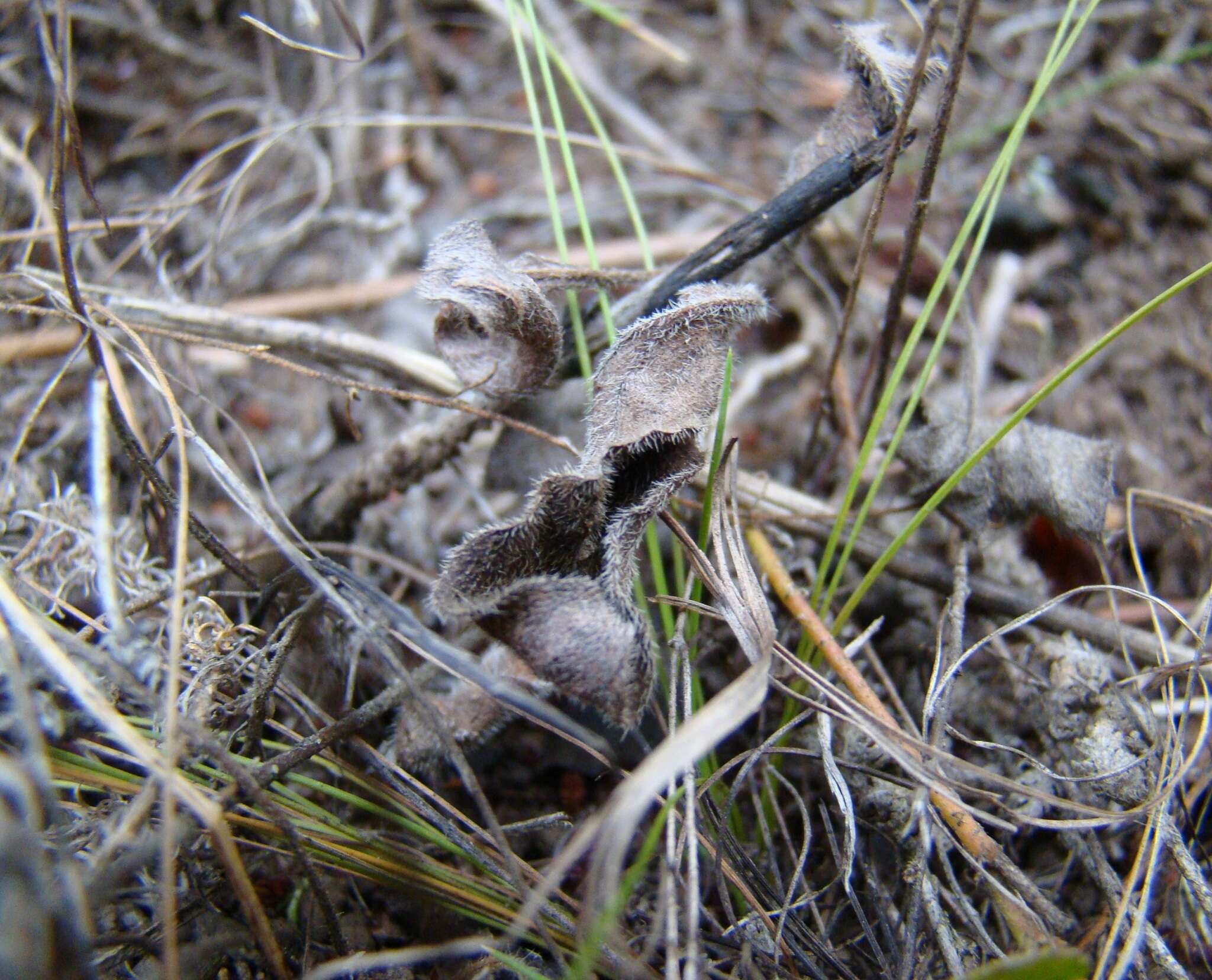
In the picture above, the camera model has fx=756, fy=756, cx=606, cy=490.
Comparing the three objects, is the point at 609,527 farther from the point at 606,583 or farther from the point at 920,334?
the point at 920,334

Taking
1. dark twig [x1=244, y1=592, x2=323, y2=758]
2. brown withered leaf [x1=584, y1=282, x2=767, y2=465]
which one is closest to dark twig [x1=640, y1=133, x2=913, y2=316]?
brown withered leaf [x1=584, y1=282, x2=767, y2=465]

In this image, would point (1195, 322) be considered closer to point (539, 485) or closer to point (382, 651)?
point (539, 485)

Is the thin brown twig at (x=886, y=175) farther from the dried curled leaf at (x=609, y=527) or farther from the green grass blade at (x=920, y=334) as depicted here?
the dried curled leaf at (x=609, y=527)

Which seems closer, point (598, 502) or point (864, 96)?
point (598, 502)

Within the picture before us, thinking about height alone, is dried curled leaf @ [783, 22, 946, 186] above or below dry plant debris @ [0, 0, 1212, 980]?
above

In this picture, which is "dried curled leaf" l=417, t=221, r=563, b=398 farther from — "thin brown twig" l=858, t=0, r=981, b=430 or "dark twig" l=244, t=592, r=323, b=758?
"thin brown twig" l=858, t=0, r=981, b=430

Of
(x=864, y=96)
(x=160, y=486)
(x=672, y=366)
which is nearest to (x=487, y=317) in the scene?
(x=672, y=366)
